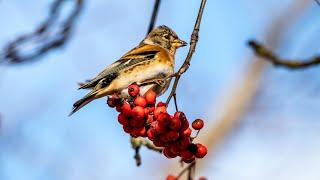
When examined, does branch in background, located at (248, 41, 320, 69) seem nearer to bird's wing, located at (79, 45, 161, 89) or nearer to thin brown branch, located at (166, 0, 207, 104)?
thin brown branch, located at (166, 0, 207, 104)

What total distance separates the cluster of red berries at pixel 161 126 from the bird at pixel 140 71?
0.47 meters

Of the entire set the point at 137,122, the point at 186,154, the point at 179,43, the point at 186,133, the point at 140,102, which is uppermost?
the point at 179,43

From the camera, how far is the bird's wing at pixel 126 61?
457cm

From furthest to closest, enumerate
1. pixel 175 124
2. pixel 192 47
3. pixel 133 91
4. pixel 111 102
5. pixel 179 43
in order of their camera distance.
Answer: pixel 179 43
pixel 111 102
pixel 133 91
pixel 175 124
pixel 192 47

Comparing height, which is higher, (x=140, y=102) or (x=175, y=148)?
(x=140, y=102)

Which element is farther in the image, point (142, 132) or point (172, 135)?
point (142, 132)

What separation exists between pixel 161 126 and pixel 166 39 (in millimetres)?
2273

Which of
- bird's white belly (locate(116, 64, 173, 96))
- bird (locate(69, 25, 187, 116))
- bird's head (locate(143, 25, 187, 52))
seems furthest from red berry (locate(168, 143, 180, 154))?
bird's head (locate(143, 25, 187, 52))

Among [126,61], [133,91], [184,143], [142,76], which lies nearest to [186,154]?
[184,143]

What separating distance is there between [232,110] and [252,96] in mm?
401

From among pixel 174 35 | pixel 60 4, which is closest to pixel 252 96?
pixel 174 35

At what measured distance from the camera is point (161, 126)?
3.50m

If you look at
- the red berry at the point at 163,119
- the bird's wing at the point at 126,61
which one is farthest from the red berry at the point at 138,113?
the bird's wing at the point at 126,61

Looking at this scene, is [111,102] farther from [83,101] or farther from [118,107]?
[83,101]
